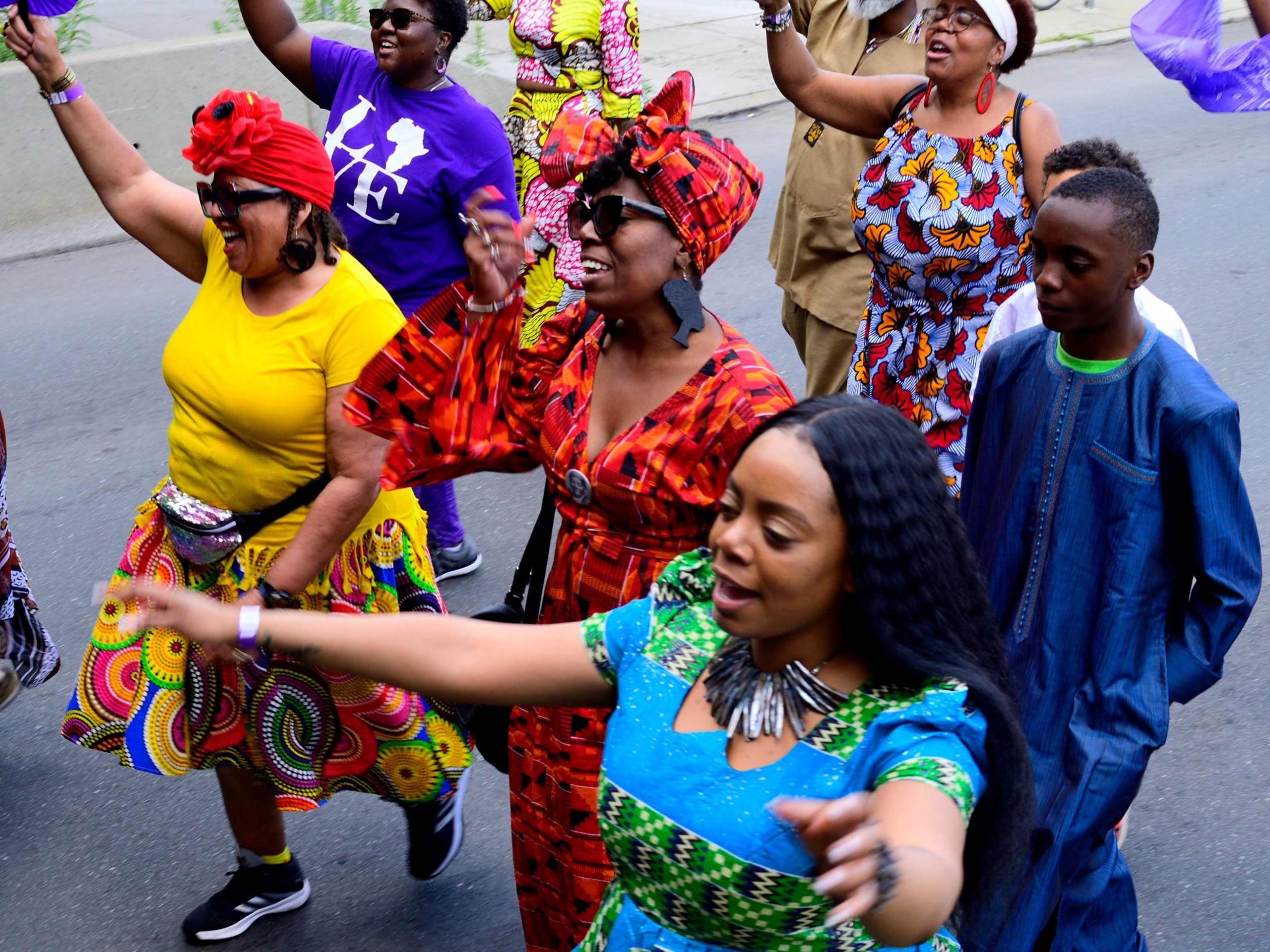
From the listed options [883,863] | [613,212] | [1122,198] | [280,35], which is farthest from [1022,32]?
[883,863]

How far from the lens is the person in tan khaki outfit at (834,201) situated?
204 inches

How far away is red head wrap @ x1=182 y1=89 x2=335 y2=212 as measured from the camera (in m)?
3.39

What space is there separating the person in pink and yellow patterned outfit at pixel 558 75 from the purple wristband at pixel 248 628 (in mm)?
4369

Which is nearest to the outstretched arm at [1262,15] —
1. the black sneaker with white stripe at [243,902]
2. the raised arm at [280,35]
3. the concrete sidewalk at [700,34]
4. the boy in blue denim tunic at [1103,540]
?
the boy in blue denim tunic at [1103,540]

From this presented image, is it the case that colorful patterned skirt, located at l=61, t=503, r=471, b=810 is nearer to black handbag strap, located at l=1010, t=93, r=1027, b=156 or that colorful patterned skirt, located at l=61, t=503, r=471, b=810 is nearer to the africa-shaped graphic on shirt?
the africa-shaped graphic on shirt

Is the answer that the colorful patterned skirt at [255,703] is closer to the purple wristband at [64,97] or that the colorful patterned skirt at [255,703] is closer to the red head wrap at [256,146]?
the red head wrap at [256,146]

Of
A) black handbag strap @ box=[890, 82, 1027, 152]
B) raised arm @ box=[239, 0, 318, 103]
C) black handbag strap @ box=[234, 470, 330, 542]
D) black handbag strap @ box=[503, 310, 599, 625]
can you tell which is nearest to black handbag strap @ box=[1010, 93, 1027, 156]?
black handbag strap @ box=[890, 82, 1027, 152]

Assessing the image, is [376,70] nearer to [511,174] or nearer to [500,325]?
[511,174]

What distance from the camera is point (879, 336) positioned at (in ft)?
14.8

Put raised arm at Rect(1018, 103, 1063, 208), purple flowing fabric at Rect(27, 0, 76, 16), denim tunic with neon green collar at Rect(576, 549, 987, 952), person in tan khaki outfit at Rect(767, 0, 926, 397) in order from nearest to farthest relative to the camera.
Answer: denim tunic with neon green collar at Rect(576, 549, 987, 952)
purple flowing fabric at Rect(27, 0, 76, 16)
raised arm at Rect(1018, 103, 1063, 208)
person in tan khaki outfit at Rect(767, 0, 926, 397)

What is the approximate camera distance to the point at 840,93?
4410 mm

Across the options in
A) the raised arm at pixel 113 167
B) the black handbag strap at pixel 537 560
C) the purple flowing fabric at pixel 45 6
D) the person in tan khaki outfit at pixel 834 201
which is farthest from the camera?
the person in tan khaki outfit at pixel 834 201

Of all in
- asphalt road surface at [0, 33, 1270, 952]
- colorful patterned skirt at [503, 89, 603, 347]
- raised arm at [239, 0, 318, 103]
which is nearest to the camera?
asphalt road surface at [0, 33, 1270, 952]

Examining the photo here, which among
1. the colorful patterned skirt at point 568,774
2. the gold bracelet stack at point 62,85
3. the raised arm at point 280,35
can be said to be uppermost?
the gold bracelet stack at point 62,85
